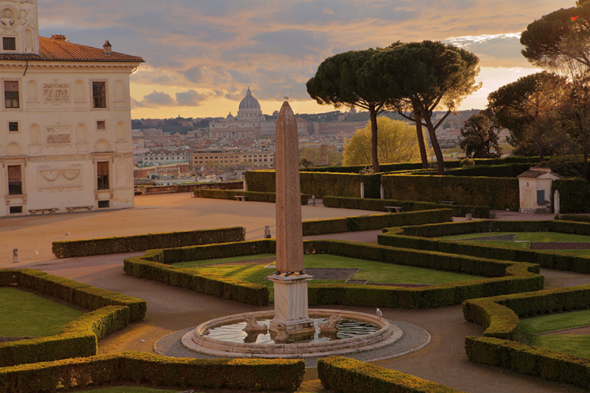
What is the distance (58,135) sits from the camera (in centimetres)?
3869

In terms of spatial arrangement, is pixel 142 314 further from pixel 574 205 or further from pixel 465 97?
pixel 465 97

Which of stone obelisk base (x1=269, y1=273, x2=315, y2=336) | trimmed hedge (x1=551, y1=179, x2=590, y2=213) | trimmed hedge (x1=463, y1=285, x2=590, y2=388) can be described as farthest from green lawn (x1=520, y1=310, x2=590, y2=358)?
trimmed hedge (x1=551, y1=179, x2=590, y2=213)

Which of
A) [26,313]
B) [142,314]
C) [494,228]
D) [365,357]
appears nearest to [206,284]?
[142,314]

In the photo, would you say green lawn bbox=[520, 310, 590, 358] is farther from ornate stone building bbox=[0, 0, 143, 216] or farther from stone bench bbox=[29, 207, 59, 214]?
stone bench bbox=[29, 207, 59, 214]

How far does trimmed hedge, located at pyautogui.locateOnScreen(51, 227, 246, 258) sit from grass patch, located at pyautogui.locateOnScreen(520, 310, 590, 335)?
552 inches

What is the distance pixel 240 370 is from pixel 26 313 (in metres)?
7.41

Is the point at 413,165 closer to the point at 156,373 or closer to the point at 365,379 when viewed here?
the point at 156,373

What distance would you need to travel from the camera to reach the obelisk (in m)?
11.6

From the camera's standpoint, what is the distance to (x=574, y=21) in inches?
1565

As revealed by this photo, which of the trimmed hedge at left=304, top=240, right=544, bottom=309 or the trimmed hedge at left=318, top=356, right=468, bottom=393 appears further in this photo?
the trimmed hedge at left=304, top=240, right=544, bottom=309

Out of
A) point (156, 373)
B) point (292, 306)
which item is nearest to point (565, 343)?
point (292, 306)

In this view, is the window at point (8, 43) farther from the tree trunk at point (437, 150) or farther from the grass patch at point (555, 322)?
the grass patch at point (555, 322)

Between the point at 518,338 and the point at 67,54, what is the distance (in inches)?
1346

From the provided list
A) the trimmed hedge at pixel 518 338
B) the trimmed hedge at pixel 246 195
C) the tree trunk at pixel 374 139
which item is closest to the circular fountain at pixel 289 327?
the trimmed hedge at pixel 518 338
